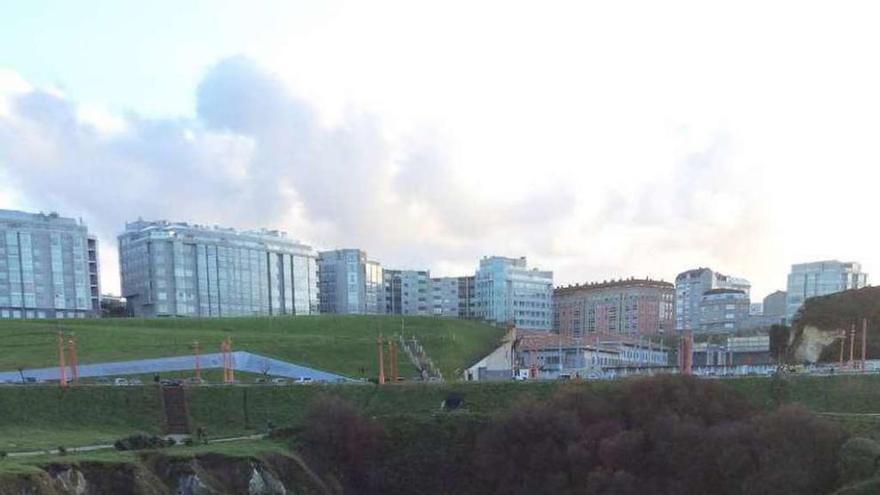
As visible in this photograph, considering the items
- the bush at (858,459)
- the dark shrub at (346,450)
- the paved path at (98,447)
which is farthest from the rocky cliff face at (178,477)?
the bush at (858,459)

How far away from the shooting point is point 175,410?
5081 cm

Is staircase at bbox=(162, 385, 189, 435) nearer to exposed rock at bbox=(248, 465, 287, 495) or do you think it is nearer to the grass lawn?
the grass lawn

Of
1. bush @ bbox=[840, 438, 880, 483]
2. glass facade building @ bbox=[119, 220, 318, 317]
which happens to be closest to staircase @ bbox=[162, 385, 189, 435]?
bush @ bbox=[840, 438, 880, 483]

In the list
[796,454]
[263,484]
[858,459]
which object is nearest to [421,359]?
Result: [263,484]

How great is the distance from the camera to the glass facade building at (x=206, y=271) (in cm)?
11790

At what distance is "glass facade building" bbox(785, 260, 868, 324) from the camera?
14575 centimetres

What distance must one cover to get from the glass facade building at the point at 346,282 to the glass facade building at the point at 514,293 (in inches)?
906

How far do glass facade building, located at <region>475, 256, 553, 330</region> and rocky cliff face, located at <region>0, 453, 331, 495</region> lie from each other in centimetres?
10219

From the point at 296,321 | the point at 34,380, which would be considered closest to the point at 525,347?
→ the point at 296,321

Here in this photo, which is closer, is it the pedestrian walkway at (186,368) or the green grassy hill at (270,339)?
the pedestrian walkway at (186,368)

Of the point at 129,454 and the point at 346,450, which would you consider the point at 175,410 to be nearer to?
the point at 129,454

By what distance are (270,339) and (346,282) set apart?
6688 cm

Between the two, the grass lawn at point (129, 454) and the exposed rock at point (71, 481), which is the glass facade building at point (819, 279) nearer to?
the grass lawn at point (129, 454)

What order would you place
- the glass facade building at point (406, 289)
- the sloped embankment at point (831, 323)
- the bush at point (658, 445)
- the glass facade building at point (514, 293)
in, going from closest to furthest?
the bush at point (658, 445) < the sloped embankment at point (831, 323) < the glass facade building at point (514, 293) < the glass facade building at point (406, 289)
